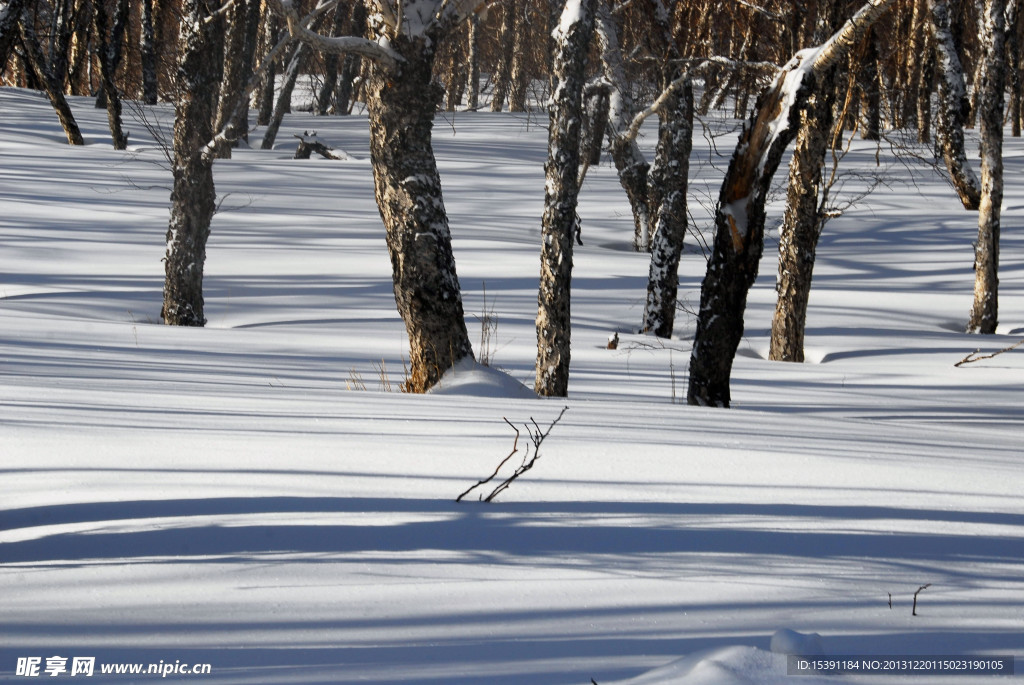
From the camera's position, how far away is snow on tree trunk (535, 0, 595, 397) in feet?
23.0

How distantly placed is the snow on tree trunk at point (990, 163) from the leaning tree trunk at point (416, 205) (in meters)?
8.12

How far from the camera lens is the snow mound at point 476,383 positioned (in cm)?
611

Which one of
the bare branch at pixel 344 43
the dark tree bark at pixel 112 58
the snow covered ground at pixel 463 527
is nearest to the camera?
the snow covered ground at pixel 463 527

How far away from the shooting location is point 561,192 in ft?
23.3

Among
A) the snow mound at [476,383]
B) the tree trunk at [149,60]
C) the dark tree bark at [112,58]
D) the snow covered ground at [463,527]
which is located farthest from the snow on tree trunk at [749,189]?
the tree trunk at [149,60]

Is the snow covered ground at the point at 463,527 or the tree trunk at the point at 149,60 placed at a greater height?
the tree trunk at the point at 149,60

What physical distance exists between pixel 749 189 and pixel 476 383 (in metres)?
2.10

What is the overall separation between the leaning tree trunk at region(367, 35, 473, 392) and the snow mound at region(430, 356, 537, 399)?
0.07 metres

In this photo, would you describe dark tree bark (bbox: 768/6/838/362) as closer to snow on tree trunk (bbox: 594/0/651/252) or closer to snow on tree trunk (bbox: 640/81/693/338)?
snow on tree trunk (bbox: 640/81/693/338)

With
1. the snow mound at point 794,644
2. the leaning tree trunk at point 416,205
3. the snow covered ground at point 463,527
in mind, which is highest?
the leaning tree trunk at point 416,205

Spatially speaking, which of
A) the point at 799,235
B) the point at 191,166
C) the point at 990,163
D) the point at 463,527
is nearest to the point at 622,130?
the point at 799,235

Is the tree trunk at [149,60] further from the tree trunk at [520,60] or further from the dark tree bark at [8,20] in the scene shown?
the dark tree bark at [8,20]

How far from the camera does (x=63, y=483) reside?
3.16m

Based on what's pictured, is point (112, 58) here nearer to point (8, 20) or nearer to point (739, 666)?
point (8, 20)
